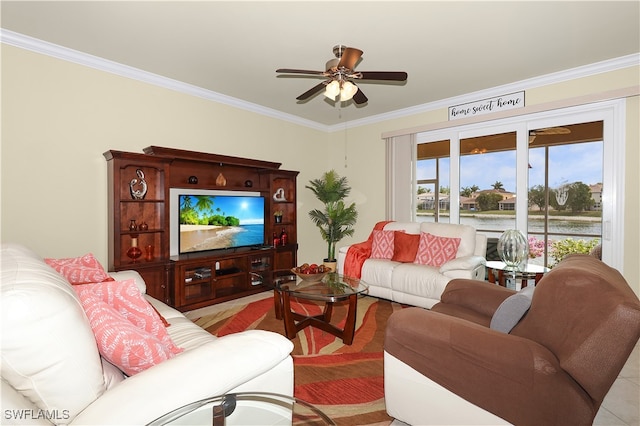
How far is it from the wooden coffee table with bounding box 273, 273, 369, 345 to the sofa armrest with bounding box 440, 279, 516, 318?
28.0 inches

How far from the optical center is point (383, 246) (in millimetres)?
4309

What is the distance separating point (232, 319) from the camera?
340 centimetres

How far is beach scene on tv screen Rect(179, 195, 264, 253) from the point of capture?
3.93m

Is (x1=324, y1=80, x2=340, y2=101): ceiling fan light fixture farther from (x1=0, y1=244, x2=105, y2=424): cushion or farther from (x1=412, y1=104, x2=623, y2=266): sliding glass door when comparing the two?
(x1=412, y1=104, x2=623, y2=266): sliding glass door

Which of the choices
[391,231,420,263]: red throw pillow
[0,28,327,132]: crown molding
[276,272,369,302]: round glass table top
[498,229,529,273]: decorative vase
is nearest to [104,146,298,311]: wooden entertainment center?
[276,272,369,302]: round glass table top

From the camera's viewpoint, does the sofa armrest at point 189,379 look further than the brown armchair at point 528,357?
No

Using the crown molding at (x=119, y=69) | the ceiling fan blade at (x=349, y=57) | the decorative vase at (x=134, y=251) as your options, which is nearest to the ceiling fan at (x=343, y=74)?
the ceiling fan blade at (x=349, y=57)

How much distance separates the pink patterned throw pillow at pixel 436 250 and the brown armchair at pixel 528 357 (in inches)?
A: 80.1

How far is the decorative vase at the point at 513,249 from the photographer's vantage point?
3322mm

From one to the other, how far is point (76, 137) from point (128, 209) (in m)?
0.86

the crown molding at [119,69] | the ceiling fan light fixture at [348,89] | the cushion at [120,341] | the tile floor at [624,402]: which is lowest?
the tile floor at [624,402]

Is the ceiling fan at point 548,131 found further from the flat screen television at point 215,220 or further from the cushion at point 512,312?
the flat screen television at point 215,220

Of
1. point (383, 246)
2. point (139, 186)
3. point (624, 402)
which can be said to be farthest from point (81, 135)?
point (624, 402)

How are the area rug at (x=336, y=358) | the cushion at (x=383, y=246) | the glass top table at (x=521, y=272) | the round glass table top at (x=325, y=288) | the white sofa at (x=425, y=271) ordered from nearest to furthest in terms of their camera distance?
the area rug at (x=336, y=358) < the round glass table top at (x=325, y=288) < the glass top table at (x=521, y=272) < the white sofa at (x=425, y=271) < the cushion at (x=383, y=246)
